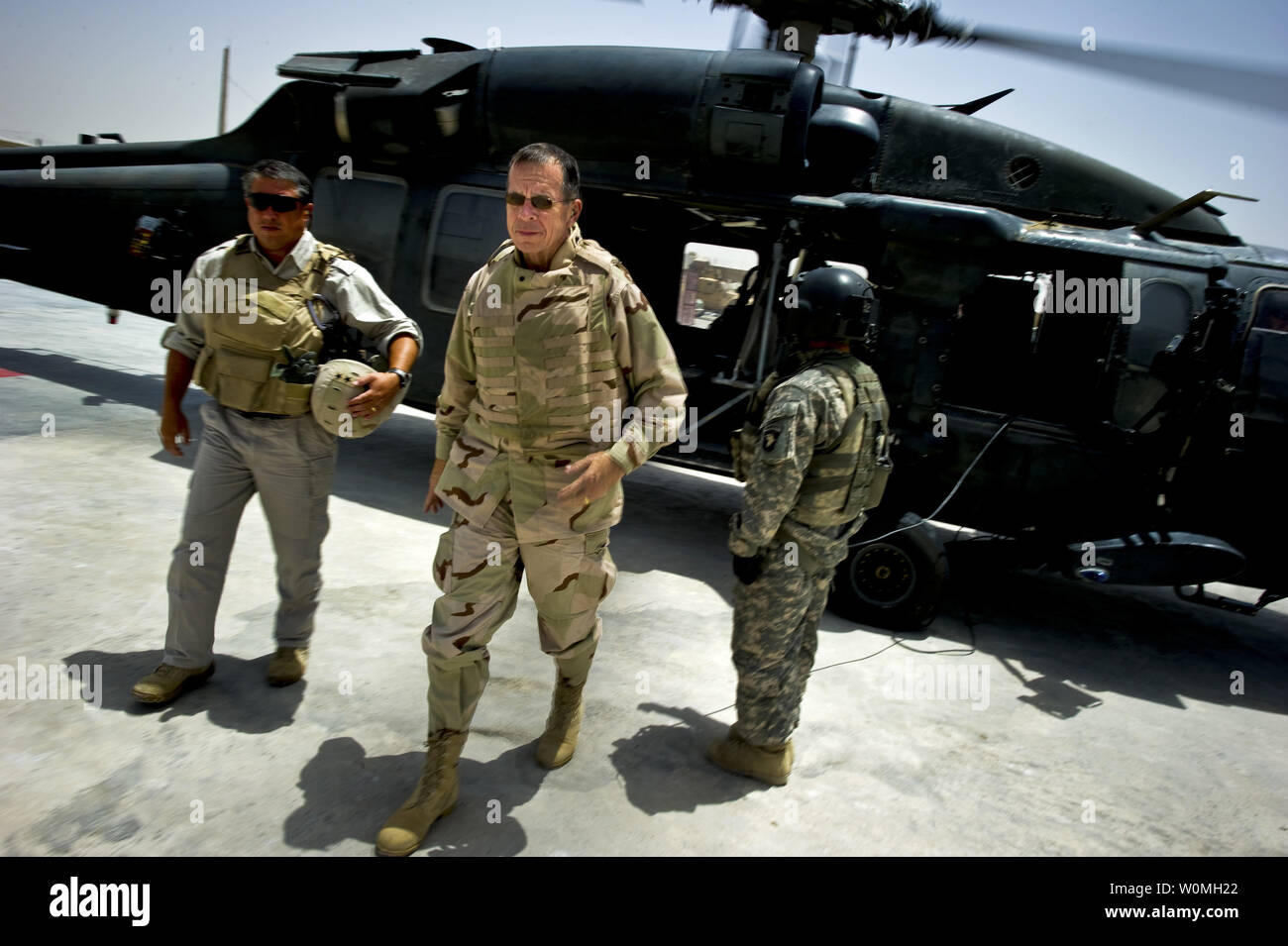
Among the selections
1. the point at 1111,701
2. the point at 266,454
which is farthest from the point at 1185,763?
the point at 266,454

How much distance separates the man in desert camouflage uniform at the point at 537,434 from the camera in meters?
2.50

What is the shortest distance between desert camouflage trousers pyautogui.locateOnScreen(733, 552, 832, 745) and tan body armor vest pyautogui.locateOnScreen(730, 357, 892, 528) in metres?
0.22

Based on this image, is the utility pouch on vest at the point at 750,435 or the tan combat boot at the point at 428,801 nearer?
the tan combat boot at the point at 428,801

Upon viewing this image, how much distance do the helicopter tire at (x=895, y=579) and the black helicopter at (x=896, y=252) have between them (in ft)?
0.05

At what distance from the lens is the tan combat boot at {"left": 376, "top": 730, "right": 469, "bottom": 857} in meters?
2.37

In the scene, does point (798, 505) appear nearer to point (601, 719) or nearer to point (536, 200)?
point (601, 719)

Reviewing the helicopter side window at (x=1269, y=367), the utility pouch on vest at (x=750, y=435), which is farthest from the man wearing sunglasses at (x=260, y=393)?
the helicopter side window at (x=1269, y=367)

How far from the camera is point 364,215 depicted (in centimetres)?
642

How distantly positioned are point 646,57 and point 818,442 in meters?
3.75

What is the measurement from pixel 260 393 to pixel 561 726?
1.62 meters

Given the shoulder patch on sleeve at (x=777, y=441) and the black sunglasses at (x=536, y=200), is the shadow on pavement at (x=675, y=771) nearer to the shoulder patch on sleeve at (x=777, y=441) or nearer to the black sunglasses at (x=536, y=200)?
the shoulder patch on sleeve at (x=777, y=441)

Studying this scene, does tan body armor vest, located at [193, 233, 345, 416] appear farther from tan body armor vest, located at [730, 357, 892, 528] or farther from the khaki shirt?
tan body armor vest, located at [730, 357, 892, 528]

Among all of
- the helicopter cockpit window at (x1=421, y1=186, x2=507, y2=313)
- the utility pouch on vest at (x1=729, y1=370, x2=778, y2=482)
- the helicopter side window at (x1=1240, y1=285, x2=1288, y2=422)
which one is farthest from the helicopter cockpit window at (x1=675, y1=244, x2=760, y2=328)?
the utility pouch on vest at (x1=729, y1=370, x2=778, y2=482)

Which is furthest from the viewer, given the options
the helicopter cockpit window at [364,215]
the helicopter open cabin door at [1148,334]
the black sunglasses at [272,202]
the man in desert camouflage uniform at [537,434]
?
the helicopter cockpit window at [364,215]
